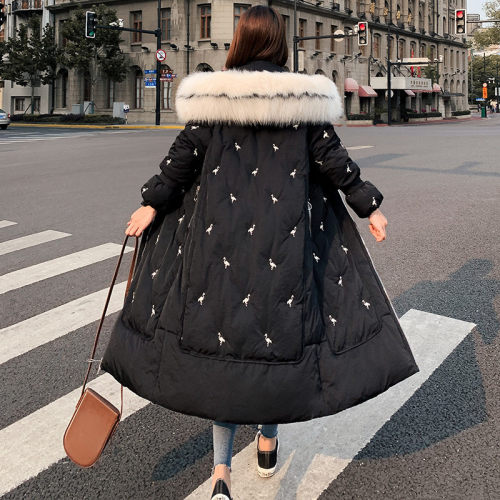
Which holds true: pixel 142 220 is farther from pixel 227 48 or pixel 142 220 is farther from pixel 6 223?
pixel 227 48

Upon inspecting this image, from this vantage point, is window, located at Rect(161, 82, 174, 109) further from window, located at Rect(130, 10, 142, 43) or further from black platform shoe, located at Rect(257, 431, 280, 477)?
black platform shoe, located at Rect(257, 431, 280, 477)

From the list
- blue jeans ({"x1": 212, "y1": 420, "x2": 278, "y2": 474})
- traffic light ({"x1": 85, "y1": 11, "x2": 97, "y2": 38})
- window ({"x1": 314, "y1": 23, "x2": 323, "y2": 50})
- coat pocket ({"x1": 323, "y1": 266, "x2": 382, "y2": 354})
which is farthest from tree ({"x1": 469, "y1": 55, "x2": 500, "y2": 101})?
blue jeans ({"x1": 212, "y1": 420, "x2": 278, "y2": 474})

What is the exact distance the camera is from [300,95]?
2348 mm

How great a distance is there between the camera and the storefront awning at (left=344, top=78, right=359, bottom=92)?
5194 centimetres

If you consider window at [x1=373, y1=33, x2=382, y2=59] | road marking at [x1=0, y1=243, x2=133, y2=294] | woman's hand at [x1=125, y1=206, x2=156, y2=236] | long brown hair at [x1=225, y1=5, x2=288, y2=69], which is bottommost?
road marking at [x1=0, y1=243, x2=133, y2=294]

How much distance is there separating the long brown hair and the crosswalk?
68.8 inches

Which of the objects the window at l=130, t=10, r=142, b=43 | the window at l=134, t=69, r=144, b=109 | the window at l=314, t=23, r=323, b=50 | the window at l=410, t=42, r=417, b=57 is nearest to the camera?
the window at l=130, t=10, r=142, b=43

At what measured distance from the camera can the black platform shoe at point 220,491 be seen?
2375 mm

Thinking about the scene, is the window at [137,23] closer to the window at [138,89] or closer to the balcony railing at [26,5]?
the window at [138,89]

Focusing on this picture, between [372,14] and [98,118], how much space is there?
97.2 ft

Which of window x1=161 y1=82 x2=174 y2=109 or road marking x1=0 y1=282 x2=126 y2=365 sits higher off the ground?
window x1=161 y1=82 x2=174 y2=109

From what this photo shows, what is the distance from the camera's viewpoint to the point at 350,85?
52.2 meters

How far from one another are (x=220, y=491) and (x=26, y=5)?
58.9 m

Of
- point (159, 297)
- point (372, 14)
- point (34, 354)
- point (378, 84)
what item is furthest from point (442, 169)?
point (372, 14)
